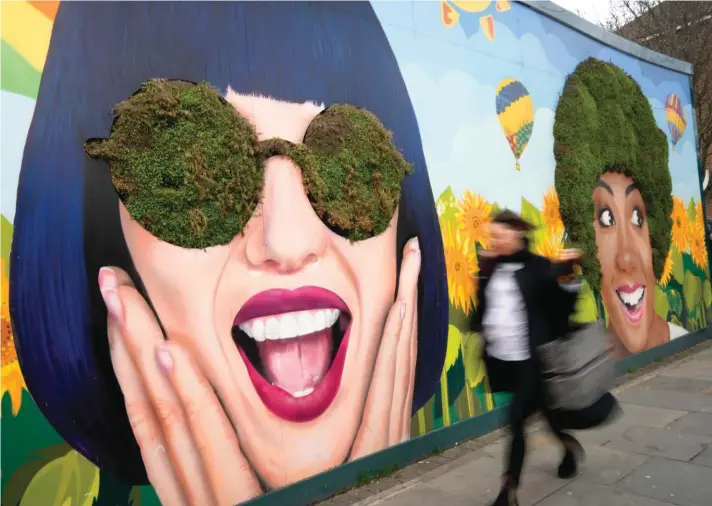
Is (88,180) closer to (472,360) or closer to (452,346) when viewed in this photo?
(452,346)

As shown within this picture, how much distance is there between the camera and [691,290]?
902 centimetres

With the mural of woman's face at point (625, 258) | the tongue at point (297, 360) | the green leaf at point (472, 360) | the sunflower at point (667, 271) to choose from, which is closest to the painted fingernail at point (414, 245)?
the green leaf at point (472, 360)

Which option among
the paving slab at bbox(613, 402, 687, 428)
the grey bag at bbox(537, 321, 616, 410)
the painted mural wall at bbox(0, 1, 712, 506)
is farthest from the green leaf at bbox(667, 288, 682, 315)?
the grey bag at bbox(537, 321, 616, 410)

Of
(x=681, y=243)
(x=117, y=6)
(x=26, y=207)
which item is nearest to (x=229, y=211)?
(x=26, y=207)

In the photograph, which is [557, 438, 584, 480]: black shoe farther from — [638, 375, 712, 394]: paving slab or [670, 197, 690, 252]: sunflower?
[670, 197, 690, 252]: sunflower

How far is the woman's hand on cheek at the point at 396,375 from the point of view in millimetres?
4488

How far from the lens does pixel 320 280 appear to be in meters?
4.18

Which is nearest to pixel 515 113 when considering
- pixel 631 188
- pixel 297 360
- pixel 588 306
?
pixel 588 306

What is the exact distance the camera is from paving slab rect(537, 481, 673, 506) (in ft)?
12.6

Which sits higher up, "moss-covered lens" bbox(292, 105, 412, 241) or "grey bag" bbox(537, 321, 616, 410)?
"moss-covered lens" bbox(292, 105, 412, 241)

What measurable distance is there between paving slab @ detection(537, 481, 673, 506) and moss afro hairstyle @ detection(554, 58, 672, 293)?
331 centimetres

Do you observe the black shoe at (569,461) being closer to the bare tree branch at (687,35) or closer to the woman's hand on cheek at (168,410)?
the woman's hand on cheek at (168,410)

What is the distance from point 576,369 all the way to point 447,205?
199cm

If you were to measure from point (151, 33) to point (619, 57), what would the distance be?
266 inches
